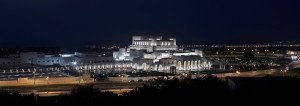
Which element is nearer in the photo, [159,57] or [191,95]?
[191,95]

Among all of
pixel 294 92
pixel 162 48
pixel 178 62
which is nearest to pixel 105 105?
pixel 294 92

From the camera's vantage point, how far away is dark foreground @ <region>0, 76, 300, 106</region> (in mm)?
18453

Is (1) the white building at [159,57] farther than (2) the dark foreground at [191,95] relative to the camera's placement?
Yes

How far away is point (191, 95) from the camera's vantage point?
19500 mm

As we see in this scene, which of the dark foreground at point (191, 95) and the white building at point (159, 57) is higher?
the white building at point (159, 57)

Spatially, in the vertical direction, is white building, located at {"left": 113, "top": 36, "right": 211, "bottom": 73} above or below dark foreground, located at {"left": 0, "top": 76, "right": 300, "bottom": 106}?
above

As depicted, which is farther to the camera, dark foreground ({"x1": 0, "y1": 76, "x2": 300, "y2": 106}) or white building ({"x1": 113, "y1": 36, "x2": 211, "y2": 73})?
white building ({"x1": 113, "y1": 36, "x2": 211, "y2": 73})

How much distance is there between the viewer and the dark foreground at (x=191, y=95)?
18.5 meters

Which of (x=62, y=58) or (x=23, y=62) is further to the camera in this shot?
(x=62, y=58)

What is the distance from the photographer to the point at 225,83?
75.4 ft

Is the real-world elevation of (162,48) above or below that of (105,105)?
above

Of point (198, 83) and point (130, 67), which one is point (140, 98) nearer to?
point (198, 83)

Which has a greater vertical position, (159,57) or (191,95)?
(159,57)

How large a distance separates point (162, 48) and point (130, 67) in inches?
242
